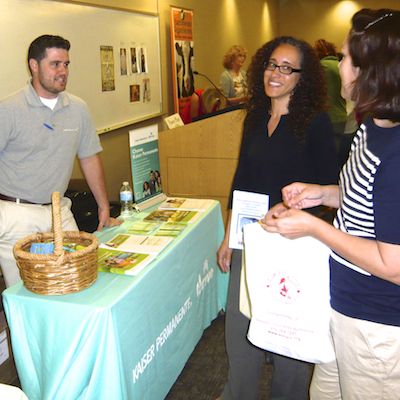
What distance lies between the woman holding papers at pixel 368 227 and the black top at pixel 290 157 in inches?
18.3

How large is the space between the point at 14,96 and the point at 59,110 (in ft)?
0.68

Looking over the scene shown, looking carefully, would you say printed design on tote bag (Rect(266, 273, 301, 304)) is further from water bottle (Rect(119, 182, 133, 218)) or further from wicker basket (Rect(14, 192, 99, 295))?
water bottle (Rect(119, 182, 133, 218))

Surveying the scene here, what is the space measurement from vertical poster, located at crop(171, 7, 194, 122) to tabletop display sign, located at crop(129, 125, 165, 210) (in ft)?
9.79

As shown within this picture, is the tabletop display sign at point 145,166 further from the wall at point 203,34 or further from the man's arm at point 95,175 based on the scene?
the wall at point 203,34

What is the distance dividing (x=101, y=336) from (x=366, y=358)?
748 mm

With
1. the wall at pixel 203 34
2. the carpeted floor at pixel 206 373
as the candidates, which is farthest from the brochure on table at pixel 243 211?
the wall at pixel 203 34

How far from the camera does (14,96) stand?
208cm

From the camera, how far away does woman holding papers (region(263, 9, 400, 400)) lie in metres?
0.92

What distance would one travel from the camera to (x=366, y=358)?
105cm

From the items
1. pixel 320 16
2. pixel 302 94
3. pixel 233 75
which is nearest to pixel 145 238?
pixel 302 94

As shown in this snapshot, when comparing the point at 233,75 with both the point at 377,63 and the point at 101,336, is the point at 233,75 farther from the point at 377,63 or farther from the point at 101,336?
the point at 377,63

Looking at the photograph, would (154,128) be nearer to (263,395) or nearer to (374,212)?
(263,395)

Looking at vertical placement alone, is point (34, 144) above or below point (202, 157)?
above

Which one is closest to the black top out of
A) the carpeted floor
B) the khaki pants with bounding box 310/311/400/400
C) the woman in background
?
the khaki pants with bounding box 310/311/400/400
